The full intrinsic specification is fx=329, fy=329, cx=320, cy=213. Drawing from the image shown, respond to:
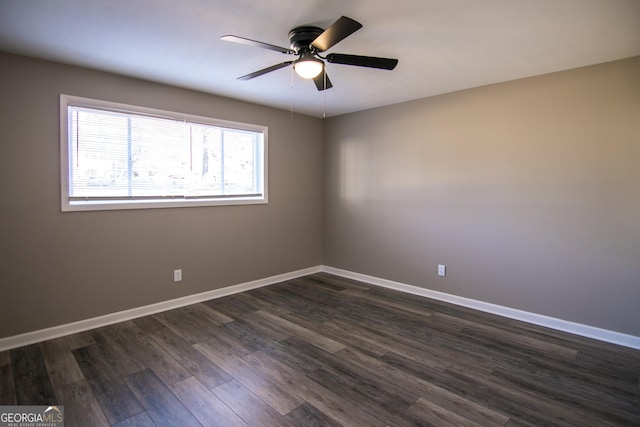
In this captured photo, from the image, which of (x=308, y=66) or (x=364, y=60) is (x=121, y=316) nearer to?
(x=308, y=66)

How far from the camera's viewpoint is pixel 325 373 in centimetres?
238

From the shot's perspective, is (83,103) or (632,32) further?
(83,103)

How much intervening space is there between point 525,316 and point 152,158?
4153 millimetres

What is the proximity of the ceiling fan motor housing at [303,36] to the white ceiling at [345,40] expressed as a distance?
44mm

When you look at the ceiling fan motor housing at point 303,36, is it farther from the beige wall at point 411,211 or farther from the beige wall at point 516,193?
the beige wall at point 516,193

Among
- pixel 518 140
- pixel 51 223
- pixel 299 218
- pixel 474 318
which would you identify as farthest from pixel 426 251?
pixel 51 223

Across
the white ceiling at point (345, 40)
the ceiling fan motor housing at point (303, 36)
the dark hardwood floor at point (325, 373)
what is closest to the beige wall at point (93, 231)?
Result: the white ceiling at point (345, 40)

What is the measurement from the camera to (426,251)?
404 centimetres

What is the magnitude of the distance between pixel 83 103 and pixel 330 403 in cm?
322

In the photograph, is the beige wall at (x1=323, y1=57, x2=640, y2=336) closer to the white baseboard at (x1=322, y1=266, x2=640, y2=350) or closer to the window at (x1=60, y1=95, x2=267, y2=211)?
the white baseboard at (x1=322, y1=266, x2=640, y2=350)

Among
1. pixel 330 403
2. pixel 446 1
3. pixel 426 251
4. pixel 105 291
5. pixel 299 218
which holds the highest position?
pixel 446 1

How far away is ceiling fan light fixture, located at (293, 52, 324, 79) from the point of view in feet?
7.12

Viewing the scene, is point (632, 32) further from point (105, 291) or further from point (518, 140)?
point (105, 291)

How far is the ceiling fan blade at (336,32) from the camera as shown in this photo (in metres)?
1.75
